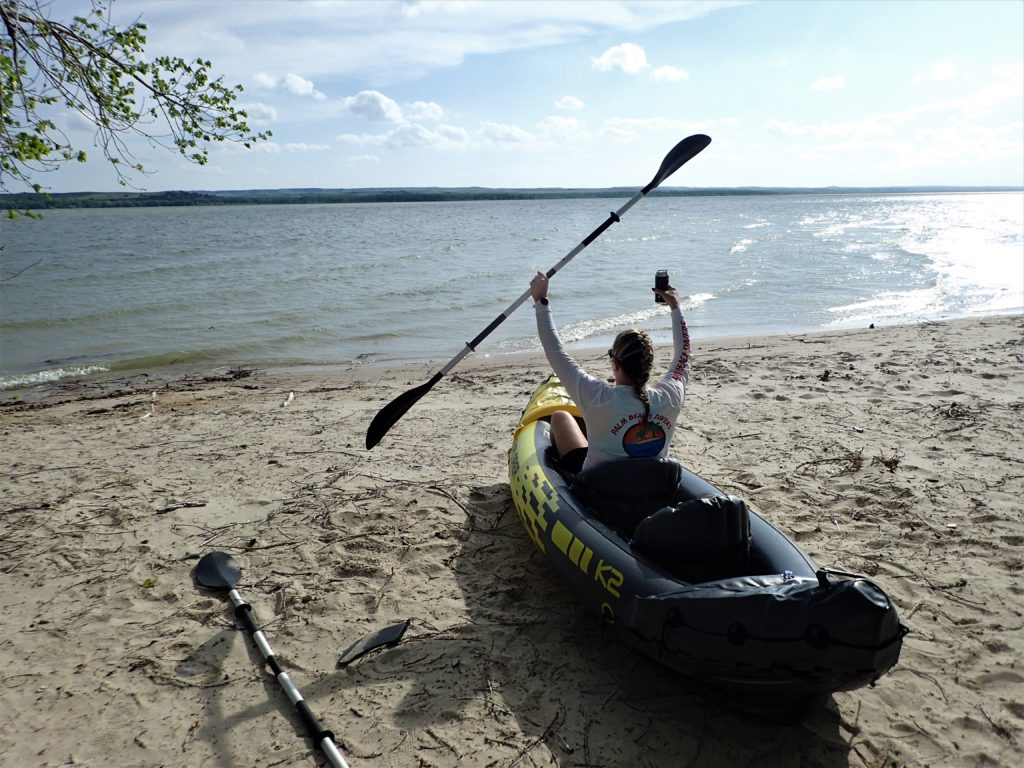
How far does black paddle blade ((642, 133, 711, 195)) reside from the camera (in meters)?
5.68

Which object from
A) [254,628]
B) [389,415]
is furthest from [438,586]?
[389,415]

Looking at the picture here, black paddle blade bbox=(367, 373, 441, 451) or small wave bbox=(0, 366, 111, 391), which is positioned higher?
black paddle blade bbox=(367, 373, 441, 451)

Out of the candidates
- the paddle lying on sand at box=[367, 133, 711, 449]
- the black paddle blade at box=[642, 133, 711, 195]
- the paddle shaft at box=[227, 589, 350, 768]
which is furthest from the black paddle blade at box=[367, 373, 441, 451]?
the black paddle blade at box=[642, 133, 711, 195]

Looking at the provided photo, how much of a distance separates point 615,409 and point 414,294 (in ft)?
47.0

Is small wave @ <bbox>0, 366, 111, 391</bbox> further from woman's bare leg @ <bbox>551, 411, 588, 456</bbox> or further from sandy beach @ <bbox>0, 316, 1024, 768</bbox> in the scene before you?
woman's bare leg @ <bbox>551, 411, 588, 456</bbox>

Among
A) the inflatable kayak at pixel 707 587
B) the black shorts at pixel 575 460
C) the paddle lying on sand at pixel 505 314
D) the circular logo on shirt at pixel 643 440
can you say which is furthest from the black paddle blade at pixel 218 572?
the circular logo on shirt at pixel 643 440

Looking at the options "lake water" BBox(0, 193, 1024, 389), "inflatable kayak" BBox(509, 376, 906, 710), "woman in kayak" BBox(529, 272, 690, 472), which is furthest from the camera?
"lake water" BBox(0, 193, 1024, 389)

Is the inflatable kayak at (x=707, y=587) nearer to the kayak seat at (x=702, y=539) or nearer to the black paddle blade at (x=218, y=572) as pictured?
the kayak seat at (x=702, y=539)

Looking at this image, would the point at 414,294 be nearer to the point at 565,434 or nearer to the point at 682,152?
the point at 682,152

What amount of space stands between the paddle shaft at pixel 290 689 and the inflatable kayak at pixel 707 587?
1328mm

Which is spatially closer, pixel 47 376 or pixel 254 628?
pixel 254 628

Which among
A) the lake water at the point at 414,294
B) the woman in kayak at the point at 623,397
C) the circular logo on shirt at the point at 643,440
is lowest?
the lake water at the point at 414,294

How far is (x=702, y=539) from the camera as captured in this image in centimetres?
311

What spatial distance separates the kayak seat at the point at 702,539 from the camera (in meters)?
3.09
